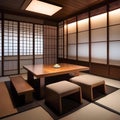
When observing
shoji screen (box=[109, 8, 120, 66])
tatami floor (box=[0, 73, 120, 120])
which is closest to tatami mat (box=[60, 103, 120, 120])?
tatami floor (box=[0, 73, 120, 120])

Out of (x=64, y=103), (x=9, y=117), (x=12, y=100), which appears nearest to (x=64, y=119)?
(x=64, y=103)

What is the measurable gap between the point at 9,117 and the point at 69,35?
4.50 metres

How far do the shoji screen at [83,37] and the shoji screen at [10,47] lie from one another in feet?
8.75

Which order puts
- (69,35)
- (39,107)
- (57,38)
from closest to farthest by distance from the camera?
(39,107), (69,35), (57,38)

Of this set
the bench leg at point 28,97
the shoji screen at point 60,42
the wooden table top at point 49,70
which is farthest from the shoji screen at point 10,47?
the bench leg at point 28,97

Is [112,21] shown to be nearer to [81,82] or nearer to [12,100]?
[81,82]

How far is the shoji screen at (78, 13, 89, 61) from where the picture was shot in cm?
450

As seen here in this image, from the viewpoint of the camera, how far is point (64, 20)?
18.8ft

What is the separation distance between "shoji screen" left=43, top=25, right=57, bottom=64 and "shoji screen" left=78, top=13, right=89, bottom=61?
1698mm

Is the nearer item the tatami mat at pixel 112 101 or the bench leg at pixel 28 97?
the tatami mat at pixel 112 101

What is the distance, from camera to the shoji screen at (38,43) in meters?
5.38

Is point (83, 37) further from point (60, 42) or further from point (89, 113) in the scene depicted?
point (89, 113)

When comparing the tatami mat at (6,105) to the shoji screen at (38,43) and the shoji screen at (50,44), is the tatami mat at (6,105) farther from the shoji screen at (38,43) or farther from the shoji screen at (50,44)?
the shoji screen at (50,44)

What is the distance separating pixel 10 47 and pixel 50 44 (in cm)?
204
